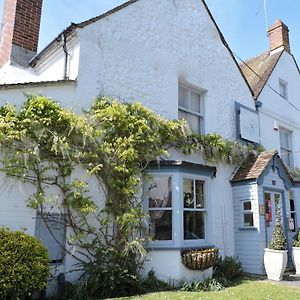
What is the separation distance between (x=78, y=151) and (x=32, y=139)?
1069mm

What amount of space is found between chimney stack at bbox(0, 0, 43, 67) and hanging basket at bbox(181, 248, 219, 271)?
7.78 meters

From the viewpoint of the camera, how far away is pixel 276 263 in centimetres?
977

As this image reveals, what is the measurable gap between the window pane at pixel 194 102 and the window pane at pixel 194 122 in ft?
0.96

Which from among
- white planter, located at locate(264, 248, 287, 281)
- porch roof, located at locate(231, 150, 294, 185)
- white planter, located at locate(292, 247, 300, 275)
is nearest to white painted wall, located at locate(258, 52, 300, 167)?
porch roof, located at locate(231, 150, 294, 185)

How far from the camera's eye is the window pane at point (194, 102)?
11830 mm

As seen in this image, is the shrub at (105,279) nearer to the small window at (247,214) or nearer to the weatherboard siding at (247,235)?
the weatherboard siding at (247,235)

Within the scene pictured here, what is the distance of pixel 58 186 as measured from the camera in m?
7.90

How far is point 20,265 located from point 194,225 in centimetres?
481

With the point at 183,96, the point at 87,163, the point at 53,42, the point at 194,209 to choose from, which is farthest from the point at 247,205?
the point at 53,42

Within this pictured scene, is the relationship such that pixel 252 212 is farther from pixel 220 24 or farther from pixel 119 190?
pixel 220 24

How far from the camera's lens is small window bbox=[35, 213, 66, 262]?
7.67 m

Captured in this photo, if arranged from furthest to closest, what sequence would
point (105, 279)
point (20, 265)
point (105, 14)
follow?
point (105, 14) → point (105, 279) → point (20, 265)

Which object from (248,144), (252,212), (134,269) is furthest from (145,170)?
(248,144)

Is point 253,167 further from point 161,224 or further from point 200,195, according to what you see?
point 161,224
